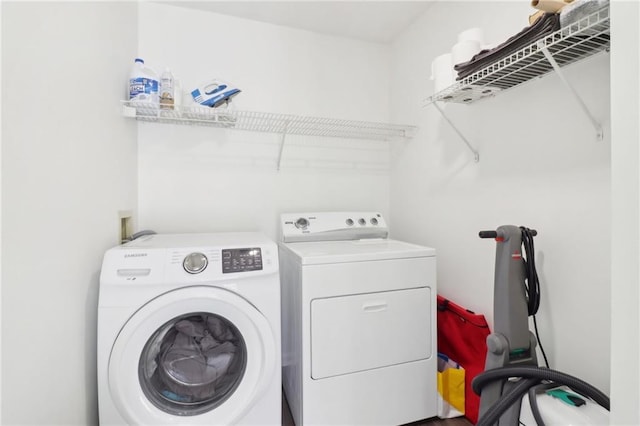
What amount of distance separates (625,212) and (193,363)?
1.48 meters

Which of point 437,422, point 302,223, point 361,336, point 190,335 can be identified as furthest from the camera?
point 302,223

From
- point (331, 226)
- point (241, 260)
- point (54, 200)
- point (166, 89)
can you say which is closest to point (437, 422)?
point (331, 226)

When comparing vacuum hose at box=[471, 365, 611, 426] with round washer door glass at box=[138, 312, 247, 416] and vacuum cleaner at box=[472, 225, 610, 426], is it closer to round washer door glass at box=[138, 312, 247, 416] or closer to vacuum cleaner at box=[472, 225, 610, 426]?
vacuum cleaner at box=[472, 225, 610, 426]

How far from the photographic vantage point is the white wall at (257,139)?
195 cm

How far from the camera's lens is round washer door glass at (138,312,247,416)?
1215 mm

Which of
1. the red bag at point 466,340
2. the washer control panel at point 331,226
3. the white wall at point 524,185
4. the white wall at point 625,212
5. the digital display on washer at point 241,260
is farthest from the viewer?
the washer control panel at point 331,226

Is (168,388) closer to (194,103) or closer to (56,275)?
(56,275)

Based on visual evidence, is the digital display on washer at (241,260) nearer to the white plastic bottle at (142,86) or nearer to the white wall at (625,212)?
the white plastic bottle at (142,86)

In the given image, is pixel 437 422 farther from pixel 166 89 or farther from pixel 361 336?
pixel 166 89

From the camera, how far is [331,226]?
79.2 inches

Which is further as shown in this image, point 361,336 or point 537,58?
point 361,336

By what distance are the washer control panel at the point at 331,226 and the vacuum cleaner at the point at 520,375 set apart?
0.97m

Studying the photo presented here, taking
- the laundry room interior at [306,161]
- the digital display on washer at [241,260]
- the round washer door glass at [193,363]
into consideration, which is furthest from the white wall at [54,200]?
the digital display on washer at [241,260]

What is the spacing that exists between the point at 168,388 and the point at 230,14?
2.20 meters
